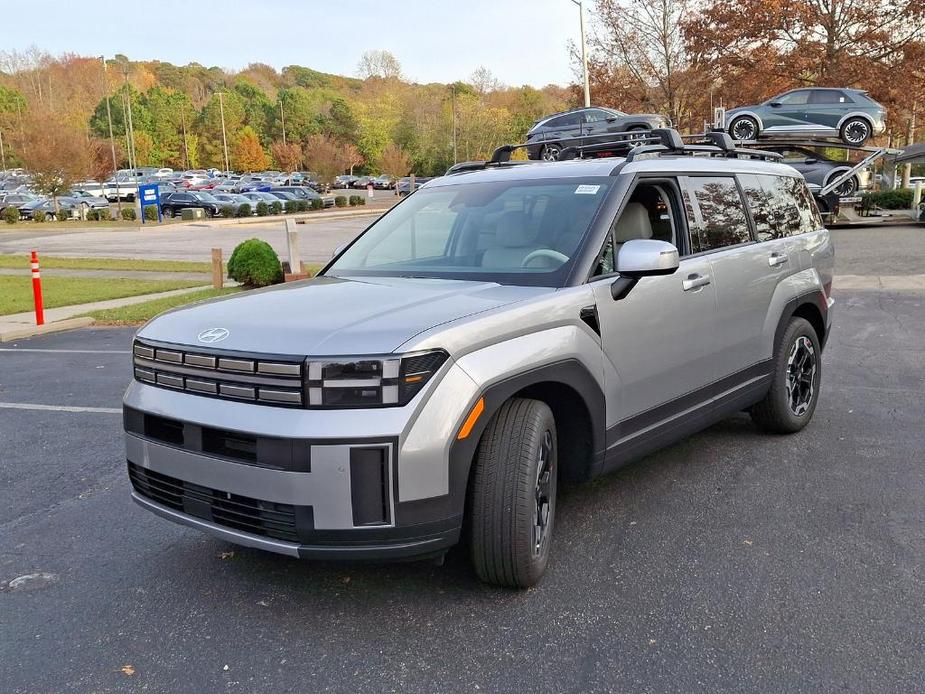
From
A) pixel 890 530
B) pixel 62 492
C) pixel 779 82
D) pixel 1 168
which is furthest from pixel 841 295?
pixel 1 168

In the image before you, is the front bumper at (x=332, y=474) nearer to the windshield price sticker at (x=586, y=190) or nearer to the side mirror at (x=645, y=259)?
the side mirror at (x=645, y=259)

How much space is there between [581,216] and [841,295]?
10.4 meters

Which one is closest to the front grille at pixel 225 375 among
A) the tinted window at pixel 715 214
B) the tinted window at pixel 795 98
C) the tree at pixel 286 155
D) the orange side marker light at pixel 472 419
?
the orange side marker light at pixel 472 419

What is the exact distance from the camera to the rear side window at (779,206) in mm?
5281

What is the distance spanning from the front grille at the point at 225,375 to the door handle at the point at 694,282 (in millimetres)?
2273

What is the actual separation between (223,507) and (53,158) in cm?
5055

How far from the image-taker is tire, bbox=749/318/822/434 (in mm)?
5395

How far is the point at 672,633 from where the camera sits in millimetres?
3158

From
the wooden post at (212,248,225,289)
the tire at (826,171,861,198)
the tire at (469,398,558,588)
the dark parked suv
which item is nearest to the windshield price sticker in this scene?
the tire at (469,398,558,588)

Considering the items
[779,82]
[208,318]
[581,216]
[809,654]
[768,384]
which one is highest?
[779,82]

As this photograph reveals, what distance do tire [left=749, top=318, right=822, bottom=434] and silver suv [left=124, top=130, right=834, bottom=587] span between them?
0.79 feet

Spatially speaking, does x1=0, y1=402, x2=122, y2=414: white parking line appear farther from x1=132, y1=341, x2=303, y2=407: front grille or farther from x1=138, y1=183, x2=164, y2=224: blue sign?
x1=138, y1=183, x2=164, y2=224: blue sign

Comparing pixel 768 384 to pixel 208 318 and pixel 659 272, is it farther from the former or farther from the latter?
pixel 208 318

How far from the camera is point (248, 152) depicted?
9850 centimetres
